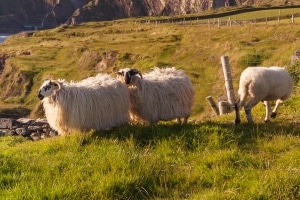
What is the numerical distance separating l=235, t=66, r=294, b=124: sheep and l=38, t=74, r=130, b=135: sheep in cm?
297

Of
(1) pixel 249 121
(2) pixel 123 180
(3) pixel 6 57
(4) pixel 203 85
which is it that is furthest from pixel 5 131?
(3) pixel 6 57

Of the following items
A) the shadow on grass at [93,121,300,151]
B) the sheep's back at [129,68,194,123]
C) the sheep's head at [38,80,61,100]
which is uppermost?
the sheep's head at [38,80,61,100]

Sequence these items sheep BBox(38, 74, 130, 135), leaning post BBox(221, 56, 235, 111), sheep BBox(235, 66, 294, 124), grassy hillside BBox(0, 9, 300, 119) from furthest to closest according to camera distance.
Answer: grassy hillside BBox(0, 9, 300, 119) < leaning post BBox(221, 56, 235, 111) < sheep BBox(235, 66, 294, 124) < sheep BBox(38, 74, 130, 135)

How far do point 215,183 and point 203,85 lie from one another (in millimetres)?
23099

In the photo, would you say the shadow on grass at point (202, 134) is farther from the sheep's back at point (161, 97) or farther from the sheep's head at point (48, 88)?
the sheep's head at point (48, 88)

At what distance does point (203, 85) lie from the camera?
2908 centimetres

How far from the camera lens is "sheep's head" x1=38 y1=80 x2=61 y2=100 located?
9.77 metres

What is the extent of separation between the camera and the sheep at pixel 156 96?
10516 mm

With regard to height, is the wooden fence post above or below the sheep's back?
below

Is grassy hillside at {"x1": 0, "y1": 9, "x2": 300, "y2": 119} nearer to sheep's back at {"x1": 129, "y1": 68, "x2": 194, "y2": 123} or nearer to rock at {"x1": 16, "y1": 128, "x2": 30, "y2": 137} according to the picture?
rock at {"x1": 16, "y1": 128, "x2": 30, "y2": 137}

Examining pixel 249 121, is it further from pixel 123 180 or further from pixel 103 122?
pixel 123 180

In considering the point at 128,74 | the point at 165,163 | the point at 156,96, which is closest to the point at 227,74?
the point at 156,96

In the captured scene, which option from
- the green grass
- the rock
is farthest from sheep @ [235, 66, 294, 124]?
the rock

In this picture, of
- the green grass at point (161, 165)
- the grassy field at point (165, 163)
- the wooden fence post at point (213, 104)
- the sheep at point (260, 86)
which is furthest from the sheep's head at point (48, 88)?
the wooden fence post at point (213, 104)
